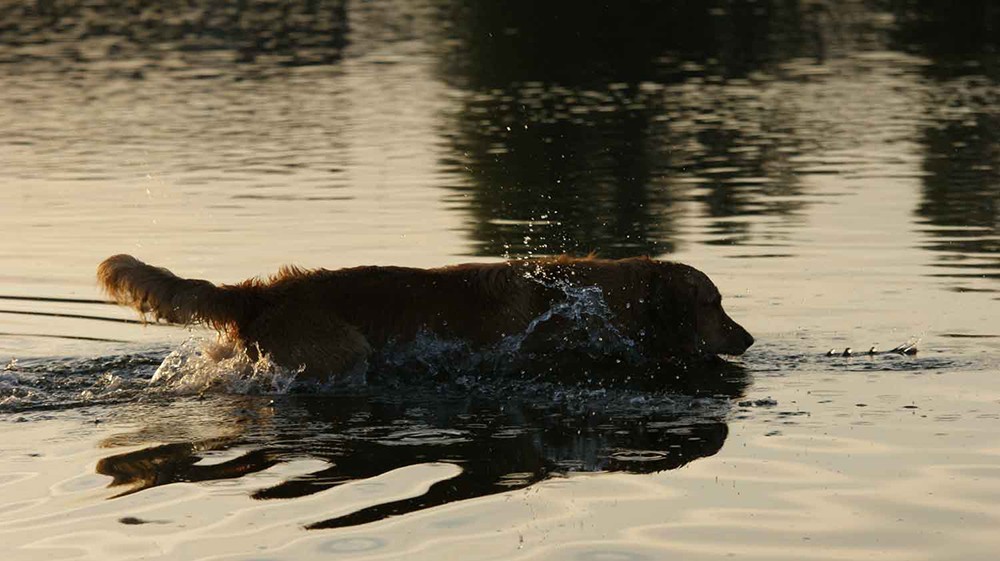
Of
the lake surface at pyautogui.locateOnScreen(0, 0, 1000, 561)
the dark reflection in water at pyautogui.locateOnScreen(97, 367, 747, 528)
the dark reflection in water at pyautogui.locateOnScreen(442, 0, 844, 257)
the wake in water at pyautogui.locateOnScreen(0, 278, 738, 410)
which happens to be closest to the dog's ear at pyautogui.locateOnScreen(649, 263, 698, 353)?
the wake in water at pyautogui.locateOnScreen(0, 278, 738, 410)

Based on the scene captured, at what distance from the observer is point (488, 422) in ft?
30.7

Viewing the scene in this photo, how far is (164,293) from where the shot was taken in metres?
9.78

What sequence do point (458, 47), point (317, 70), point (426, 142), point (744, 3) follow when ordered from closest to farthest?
point (426, 142), point (317, 70), point (458, 47), point (744, 3)

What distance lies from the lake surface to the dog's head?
6.4 inches

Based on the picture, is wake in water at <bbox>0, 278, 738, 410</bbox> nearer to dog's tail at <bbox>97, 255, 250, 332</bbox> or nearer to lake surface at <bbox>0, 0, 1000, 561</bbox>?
lake surface at <bbox>0, 0, 1000, 561</bbox>

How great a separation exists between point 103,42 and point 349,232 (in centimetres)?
2711

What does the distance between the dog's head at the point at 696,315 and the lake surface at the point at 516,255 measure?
0.16 m

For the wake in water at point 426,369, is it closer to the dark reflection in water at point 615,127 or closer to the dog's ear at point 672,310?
the dog's ear at point 672,310

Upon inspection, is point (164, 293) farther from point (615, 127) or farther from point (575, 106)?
point (575, 106)

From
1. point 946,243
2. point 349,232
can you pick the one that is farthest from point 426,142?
point 946,243

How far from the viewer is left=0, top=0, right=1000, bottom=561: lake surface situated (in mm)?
7465

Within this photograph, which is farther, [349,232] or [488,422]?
[349,232]

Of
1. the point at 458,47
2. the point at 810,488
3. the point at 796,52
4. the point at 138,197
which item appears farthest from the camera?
the point at 458,47

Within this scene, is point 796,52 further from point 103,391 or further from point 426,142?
Result: point 103,391
